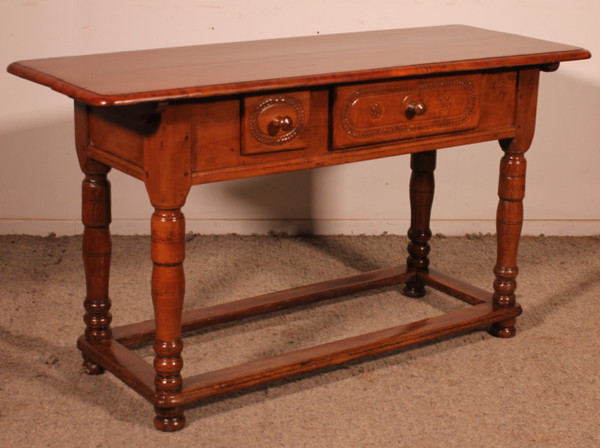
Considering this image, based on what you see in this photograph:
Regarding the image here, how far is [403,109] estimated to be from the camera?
8.99 feet

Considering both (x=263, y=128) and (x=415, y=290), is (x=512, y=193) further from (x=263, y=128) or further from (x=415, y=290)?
(x=263, y=128)

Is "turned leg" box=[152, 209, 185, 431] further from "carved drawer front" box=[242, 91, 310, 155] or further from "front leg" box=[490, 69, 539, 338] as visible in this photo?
"front leg" box=[490, 69, 539, 338]

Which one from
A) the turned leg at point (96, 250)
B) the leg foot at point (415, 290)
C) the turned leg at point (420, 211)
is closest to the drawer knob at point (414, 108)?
the turned leg at point (420, 211)

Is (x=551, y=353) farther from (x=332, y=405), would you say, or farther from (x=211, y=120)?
(x=211, y=120)

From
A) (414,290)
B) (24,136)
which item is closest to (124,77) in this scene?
(414,290)

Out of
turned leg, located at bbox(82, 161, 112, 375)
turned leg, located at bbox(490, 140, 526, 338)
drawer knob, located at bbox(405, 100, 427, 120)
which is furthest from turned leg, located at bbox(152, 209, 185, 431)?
turned leg, located at bbox(490, 140, 526, 338)

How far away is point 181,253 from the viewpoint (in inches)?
98.8

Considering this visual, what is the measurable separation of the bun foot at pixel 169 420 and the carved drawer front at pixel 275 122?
71 centimetres

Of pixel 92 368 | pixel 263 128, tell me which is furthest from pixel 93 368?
pixel 263 128

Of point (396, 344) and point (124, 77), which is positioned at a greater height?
point (124, 77)

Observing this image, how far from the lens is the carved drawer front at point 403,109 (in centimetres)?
265

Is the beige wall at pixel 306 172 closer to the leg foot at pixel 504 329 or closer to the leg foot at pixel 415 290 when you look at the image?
the leg foot at pixel 415 290

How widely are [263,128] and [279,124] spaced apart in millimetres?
41

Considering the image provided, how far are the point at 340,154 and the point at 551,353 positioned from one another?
1.02 m
